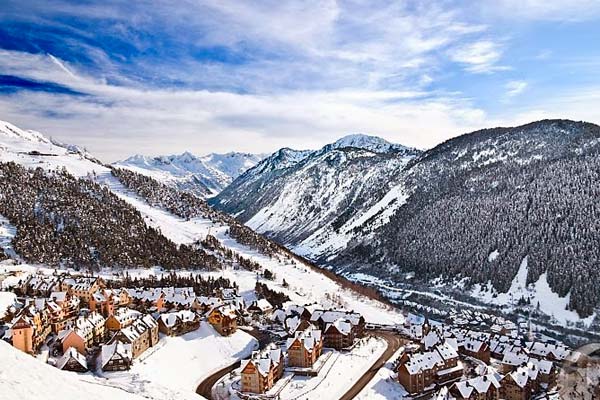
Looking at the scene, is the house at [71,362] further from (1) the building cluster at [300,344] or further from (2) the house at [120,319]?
(1) the building cluster at [300,344]

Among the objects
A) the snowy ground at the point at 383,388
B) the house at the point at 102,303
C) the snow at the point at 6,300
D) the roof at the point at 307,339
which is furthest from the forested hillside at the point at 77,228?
the snowy ground at the point at 383,388

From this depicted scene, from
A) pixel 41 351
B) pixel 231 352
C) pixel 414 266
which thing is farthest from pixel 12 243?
pixel 414 266

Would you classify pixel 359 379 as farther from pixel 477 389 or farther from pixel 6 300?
pixel 6 300

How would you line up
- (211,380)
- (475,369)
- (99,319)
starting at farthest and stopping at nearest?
(99,319) → (475,369) → (211,380)

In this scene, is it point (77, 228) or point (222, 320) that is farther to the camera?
point (77, 228)

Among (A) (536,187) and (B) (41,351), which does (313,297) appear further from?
(A) (536,187)

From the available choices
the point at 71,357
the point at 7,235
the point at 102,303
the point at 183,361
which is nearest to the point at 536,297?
the point at 183,361
